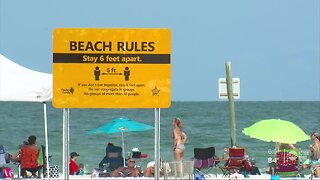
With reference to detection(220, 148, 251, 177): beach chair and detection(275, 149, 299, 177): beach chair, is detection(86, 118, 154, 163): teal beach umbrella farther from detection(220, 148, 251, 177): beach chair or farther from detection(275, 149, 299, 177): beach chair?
detection(275, 149, 299, 177): beach chair

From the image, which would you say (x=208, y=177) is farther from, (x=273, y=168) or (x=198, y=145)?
(x=198, y=145)

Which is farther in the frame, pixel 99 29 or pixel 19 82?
pixel 19 82

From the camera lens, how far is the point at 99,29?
1204 centimetres

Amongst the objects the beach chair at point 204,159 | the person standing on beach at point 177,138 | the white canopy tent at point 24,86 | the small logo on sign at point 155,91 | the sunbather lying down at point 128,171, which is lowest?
the sunbather lying down at point 128,171

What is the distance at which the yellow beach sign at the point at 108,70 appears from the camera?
A: 1205 cm

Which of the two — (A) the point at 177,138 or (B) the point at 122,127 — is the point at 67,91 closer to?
(A) the point at 177,138

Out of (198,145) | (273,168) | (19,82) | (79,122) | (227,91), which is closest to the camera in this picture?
(19,82)

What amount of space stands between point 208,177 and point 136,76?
13.7ft

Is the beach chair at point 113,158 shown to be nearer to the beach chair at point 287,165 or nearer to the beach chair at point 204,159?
the beach chair at point 204,159

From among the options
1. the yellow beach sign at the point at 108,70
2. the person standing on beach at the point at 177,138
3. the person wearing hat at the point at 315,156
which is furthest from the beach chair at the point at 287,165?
the yellow beach sign at the point at 108,70

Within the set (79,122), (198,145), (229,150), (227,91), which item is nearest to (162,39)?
(229,150)

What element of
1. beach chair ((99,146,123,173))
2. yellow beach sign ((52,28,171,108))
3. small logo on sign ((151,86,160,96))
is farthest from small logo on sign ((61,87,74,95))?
beach chair ((99,146,123,173))

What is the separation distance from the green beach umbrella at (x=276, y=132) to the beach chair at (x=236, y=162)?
0.38 metres

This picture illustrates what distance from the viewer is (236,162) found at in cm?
1664
